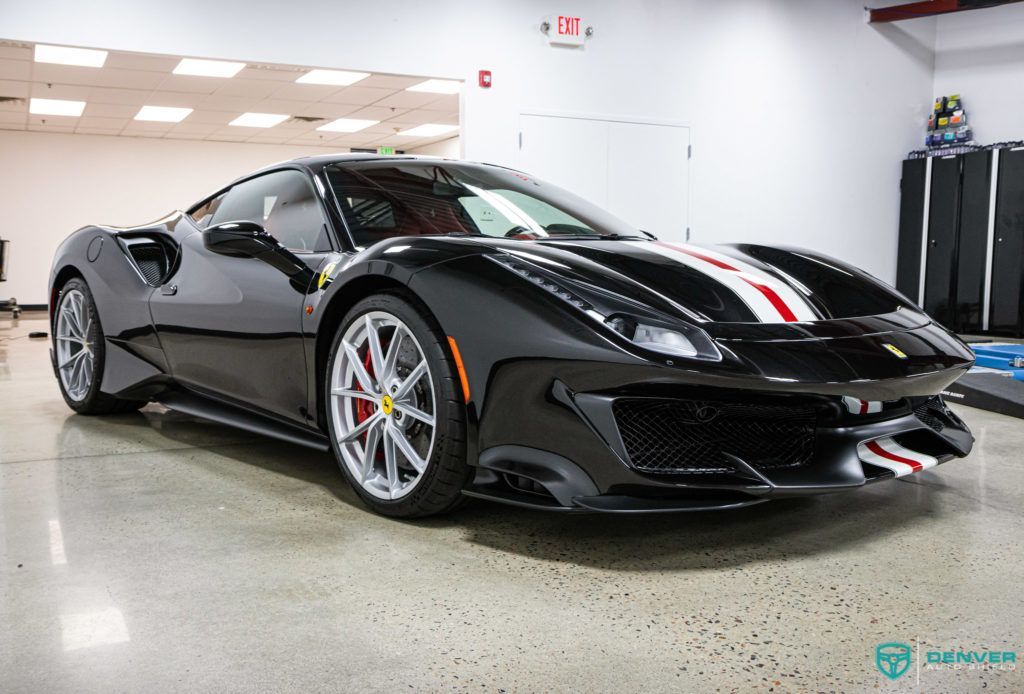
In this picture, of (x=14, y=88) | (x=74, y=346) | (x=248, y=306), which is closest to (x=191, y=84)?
(x=14, y=88)

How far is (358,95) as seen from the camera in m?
11.7

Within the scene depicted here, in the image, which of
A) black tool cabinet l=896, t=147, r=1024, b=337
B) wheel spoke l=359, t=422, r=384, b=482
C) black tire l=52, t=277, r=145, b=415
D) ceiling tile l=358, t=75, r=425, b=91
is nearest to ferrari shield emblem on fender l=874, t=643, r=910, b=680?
wheel spoke l=359, t=422, r=384, b=482

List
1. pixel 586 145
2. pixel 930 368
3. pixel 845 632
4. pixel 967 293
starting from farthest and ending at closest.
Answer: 1. pixel 967 293
2. pixel 586 145
3. pixel 930 368
4. pixel 845 632

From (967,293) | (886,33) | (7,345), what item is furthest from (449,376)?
(886,33)

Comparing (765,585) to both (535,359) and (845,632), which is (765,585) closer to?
(845,632)

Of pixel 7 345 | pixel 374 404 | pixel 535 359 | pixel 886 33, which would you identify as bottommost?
pixel 7 345

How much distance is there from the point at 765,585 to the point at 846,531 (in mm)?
457

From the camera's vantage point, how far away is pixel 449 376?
2.04m

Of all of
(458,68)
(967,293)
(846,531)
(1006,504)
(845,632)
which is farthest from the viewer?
(967,293)

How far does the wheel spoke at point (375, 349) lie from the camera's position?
224 cm

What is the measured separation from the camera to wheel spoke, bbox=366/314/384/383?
2.24 m

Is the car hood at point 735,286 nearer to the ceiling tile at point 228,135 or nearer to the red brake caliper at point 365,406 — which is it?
the red brake caliper at point 365,406

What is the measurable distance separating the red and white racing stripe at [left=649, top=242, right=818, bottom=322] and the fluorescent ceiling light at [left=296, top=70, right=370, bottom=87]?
28.6 feet

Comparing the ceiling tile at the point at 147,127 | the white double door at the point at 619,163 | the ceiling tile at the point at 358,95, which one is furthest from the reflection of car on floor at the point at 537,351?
the ceiling tile at the point at 147,127
